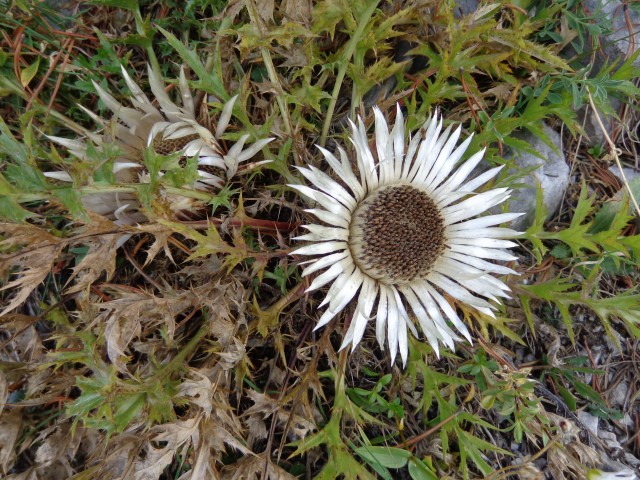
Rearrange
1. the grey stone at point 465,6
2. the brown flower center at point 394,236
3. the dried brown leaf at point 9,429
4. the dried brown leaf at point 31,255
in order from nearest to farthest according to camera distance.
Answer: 1. the dried brown leaf at point 31,255
2. the brown flower center at point 394,236
3. the dried brown leaf at point 9,429
4. the grey stone at point 465,6

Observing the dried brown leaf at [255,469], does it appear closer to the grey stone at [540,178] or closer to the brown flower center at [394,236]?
the brown flower center at [394,236]

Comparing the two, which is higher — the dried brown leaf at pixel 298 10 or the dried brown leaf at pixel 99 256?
the dried brown leaf at pixel 298 10

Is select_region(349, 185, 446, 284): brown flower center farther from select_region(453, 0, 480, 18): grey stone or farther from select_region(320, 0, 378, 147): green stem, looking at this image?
select_region(453, 0, 480, 18): grey stone

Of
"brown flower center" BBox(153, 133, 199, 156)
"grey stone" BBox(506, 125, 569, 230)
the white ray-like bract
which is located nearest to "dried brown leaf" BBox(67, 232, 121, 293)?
the white ray-like bract

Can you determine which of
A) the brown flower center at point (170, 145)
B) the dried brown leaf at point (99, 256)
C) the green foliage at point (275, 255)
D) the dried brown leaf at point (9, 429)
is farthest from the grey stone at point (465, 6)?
the dried brown leaf at point (9, 429)

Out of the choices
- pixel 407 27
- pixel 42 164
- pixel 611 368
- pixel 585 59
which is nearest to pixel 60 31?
pixel 42 164

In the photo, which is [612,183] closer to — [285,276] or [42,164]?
[285,276]

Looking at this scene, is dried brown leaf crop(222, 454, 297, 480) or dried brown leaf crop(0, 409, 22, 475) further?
dried brown leaf crop(0, 409, 22, 475)
